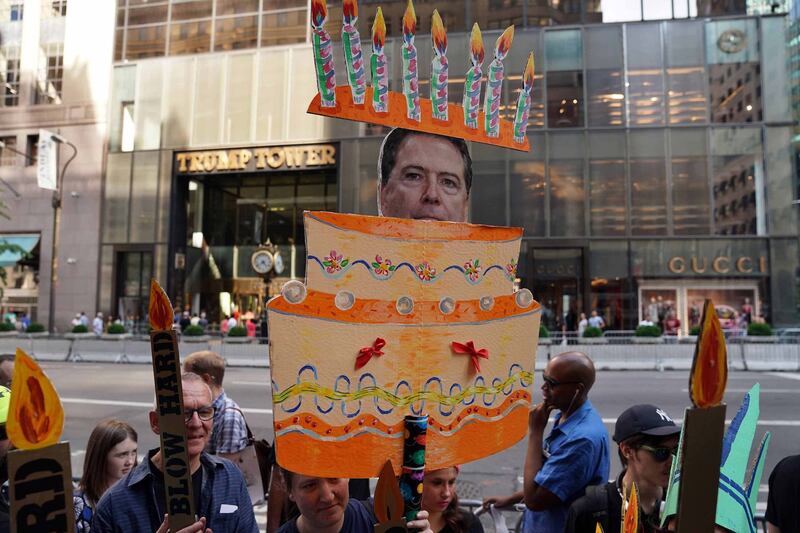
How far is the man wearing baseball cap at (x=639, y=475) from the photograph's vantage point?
215 cm

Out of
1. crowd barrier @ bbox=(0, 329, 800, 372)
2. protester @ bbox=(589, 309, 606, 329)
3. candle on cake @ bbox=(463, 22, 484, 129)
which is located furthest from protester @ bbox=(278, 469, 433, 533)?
protester @ bbox=(589, 309, 606, 329)

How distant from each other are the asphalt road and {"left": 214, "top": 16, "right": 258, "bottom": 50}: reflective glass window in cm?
1597

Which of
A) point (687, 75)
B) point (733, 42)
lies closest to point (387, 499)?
point (687, 75)

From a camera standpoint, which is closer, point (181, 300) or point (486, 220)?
point (486, 220)

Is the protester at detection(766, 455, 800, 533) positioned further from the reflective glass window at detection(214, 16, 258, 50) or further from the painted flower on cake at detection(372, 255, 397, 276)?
the reflective glass window at detection(214, 16, 258, 50)

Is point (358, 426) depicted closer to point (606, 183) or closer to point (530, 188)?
point (530, 188)

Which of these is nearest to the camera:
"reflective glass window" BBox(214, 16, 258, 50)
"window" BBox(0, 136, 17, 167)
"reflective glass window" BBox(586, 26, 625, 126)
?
"reflective glass window" BBox(586, 26, 625, 126)

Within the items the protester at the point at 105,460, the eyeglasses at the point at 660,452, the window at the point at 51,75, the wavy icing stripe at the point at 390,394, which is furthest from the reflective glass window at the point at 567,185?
the window at the point at 51,75

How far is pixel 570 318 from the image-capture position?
73.0 feet

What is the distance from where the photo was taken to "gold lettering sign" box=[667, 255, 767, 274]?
21.3 metres

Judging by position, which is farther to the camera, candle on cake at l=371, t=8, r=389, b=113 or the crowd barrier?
the crowd barrier

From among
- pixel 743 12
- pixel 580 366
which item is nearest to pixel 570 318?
pixel 743 12

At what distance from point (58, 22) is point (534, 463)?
31.9 meters

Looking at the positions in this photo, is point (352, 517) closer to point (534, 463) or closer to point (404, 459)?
point (404, 459)
